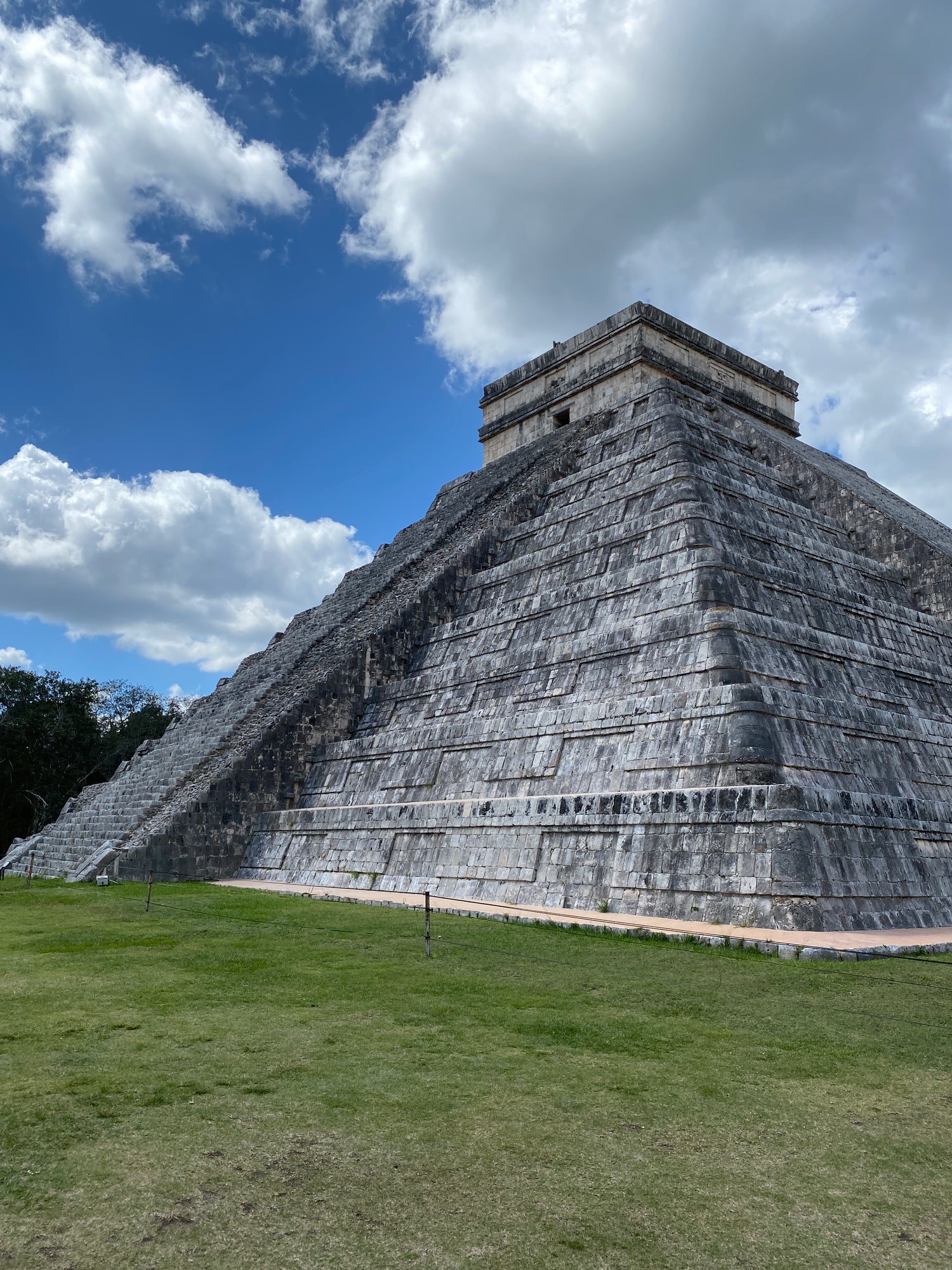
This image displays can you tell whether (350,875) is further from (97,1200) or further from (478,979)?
(97,1200)

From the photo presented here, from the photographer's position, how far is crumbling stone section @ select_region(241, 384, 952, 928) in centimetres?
878

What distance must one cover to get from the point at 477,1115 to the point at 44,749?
33.8 metres

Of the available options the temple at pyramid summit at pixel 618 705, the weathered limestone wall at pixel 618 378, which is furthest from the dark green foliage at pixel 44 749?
the weathered limestone wall at pixel 618 378

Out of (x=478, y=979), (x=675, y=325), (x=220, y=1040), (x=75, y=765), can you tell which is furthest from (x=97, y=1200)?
(x=75, y=765)

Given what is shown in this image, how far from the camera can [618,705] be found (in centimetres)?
1122

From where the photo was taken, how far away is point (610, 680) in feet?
39.1

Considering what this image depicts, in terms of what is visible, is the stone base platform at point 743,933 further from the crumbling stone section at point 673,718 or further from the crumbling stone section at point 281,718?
the crumbling stone section at point 281,718

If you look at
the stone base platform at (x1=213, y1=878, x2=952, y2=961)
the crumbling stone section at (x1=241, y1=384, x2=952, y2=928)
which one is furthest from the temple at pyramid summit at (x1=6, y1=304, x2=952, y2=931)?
the stone base platform at (x1=213, y1=878, x2=952, y2=961)

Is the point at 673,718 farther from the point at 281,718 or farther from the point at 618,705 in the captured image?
the point at 281,718

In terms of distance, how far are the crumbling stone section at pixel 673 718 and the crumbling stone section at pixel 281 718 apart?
1.61ft

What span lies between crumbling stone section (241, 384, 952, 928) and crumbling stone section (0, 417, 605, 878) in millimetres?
489

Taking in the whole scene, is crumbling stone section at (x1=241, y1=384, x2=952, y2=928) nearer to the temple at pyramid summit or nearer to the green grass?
the temple at pyramid summit

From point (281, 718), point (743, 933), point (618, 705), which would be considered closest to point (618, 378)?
point (281, 718)

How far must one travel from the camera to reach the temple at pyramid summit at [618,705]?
9078mm
